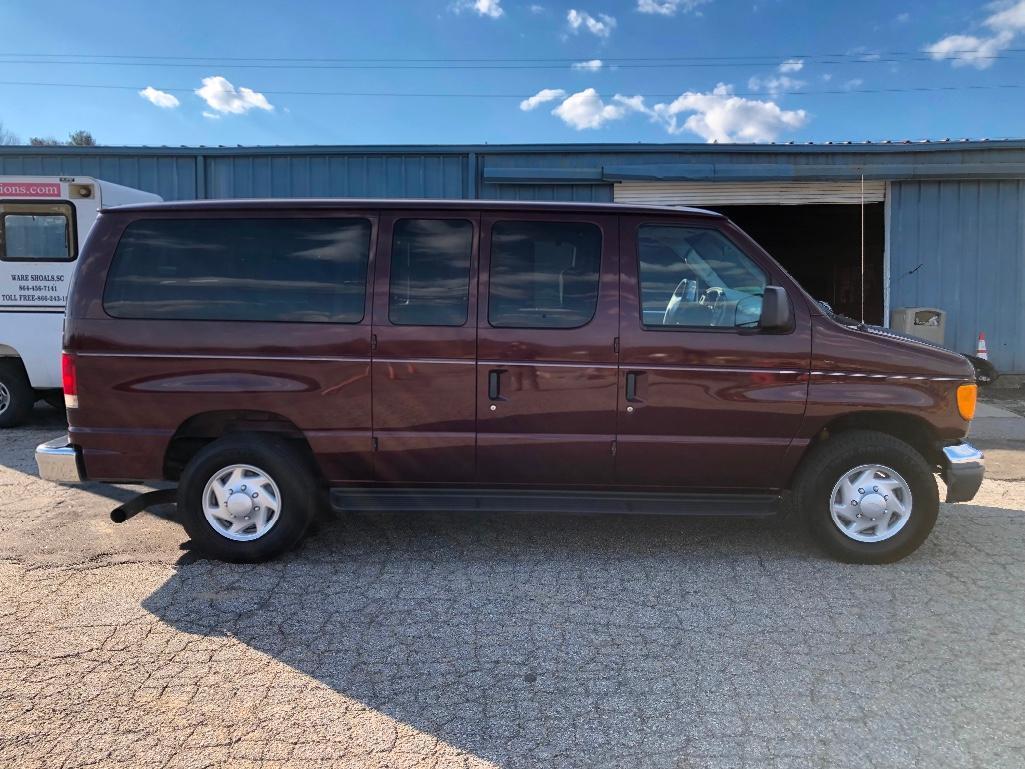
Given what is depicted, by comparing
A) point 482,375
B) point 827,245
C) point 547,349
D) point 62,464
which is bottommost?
point 62,464

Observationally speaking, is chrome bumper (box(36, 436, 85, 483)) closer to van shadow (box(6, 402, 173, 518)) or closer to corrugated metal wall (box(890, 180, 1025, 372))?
van shadow (box(6, 402, 173, 518))

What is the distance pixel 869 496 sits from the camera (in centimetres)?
415

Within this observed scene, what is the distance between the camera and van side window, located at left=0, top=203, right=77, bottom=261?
26.7 ft

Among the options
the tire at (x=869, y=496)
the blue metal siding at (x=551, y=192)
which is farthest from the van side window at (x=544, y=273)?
the blue metal siding at (x=551, y=192)

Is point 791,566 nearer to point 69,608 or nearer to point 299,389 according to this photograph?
point 299,389

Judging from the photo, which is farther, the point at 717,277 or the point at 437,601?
the point at 717,277

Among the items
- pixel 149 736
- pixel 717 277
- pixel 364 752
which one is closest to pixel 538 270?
pixel 717 277

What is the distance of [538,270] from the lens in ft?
13.6

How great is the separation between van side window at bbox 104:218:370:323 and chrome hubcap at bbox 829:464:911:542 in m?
2.98

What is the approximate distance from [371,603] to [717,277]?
2.67m

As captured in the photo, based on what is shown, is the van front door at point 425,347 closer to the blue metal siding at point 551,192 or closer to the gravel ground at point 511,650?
the gravel ground at point 511,650

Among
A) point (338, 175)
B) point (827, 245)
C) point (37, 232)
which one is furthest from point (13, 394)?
point (827, 245)

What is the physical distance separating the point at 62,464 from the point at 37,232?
538cm

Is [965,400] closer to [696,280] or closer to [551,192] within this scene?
[696,280]
